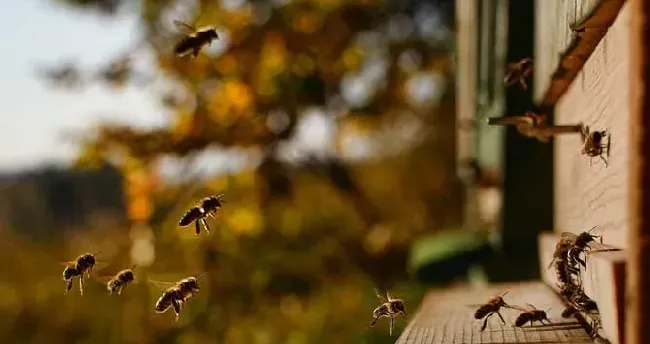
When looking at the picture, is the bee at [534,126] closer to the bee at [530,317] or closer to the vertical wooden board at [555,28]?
the vertical wooden board at [555,28]

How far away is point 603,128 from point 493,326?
0.49 metres

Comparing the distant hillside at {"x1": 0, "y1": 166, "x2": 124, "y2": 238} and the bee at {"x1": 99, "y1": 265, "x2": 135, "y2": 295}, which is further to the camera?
the distant hillside at {"x1": 0, "y1": 166, "x2": 124, "y2": 238}

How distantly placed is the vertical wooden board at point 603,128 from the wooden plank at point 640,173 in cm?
19

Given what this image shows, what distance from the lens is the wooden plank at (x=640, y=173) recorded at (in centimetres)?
135

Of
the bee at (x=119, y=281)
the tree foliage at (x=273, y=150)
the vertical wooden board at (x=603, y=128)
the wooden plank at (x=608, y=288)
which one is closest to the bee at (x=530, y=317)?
the wooden plank at (x=608, y=288)

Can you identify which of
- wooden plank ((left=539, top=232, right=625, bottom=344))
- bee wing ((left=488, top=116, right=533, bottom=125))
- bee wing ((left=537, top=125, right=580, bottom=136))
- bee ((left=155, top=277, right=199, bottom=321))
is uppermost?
bee wing ((left=488, top=116, right=533, bottom=125))

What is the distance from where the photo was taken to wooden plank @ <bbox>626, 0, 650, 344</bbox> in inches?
53.1

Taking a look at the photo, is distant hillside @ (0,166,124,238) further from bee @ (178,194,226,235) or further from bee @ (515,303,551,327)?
bee @ (515,303,551,327)

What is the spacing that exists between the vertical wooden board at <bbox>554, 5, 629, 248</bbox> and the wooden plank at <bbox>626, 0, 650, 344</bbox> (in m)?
0.19

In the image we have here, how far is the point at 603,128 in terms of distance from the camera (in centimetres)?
192

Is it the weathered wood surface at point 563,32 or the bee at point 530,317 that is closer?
the weathered wood surface at point 563,32

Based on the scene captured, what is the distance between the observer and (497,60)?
5352mm

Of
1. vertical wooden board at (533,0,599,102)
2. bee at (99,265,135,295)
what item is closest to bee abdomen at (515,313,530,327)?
vertical wooden board at (533,0,599,102)

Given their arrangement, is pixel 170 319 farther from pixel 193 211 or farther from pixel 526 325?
pixel 526 325
